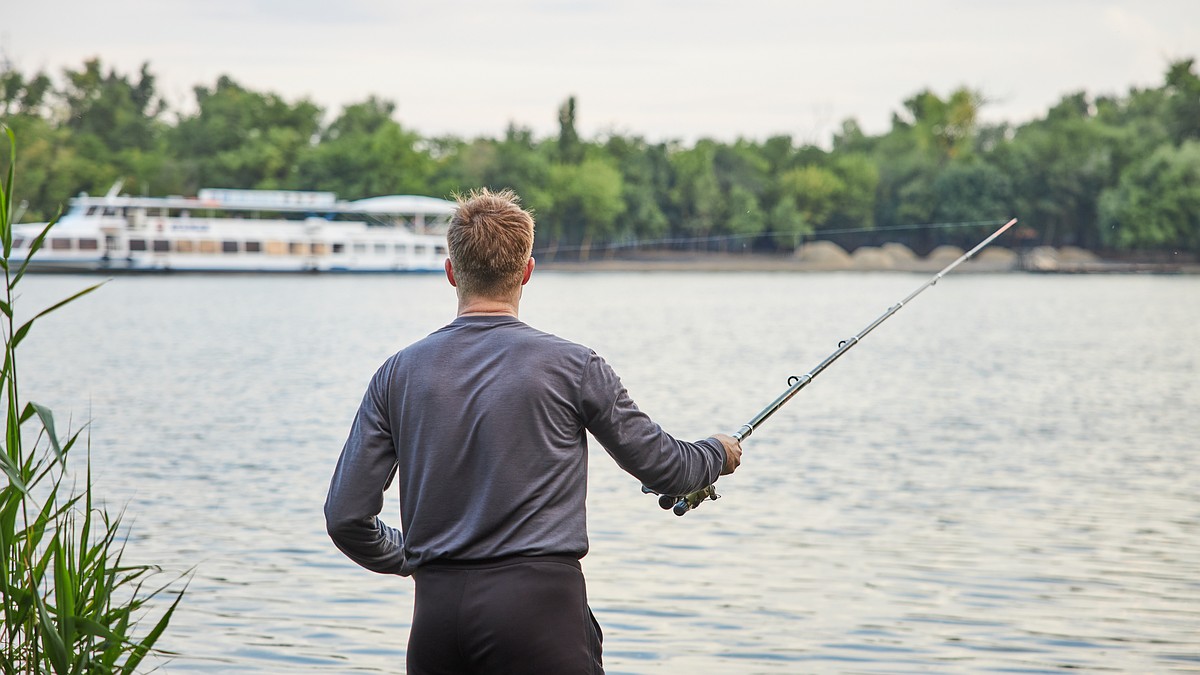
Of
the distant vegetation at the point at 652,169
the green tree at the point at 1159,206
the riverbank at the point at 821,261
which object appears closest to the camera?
the green tree at the point at 1159,206

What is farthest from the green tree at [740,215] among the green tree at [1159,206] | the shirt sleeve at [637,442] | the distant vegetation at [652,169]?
the shirt sleeve at [637,442]

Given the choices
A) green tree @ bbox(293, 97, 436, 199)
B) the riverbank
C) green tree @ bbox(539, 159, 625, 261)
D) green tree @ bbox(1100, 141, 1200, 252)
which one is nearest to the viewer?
green tree @ bbox(1100, 141, 1200, 252)

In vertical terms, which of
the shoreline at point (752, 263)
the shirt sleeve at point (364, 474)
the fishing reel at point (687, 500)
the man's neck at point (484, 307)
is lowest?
the shoreline at point (752, 263)

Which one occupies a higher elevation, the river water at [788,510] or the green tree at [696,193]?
the green tree at [696,193]

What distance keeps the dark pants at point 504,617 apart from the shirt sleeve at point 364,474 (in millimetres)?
231

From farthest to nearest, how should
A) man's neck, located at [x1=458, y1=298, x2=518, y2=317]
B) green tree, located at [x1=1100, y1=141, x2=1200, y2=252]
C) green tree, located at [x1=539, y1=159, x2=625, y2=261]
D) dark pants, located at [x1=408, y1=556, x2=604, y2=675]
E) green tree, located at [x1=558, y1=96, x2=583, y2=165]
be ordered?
green tree, located at [x1=558, y1=96, x2=583, y2=165], green tree, located at [x1=539, y1=159, x2=625, y2=261], green tree, located at [x1=1100, y1=141, x2=1200, y2=252], man's neck, located at [x1=458, y1=298, x2=518, y2=317], dark pants, located at [x1=408, y1=556, x2=604, y2=675]

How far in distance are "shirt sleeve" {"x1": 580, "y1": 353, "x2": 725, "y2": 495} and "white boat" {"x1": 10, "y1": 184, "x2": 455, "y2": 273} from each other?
74909mm

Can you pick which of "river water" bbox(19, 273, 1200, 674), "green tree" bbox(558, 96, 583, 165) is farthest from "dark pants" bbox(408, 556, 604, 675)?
"green tree" bbox(558, 96, 583, 165)

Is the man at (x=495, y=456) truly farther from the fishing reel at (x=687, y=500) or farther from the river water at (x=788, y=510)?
the river water at (x=788, y=510)

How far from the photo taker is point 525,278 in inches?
140

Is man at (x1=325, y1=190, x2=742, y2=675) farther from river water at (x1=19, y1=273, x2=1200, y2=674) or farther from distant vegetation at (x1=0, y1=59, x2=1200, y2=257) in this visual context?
distant vegetation at (x1=0, y1=59, x2=1200, y2=257)

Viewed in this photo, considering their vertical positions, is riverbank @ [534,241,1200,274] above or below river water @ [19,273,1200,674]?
above

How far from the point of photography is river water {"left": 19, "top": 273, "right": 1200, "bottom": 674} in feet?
26.8

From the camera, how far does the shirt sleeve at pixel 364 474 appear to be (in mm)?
3453
